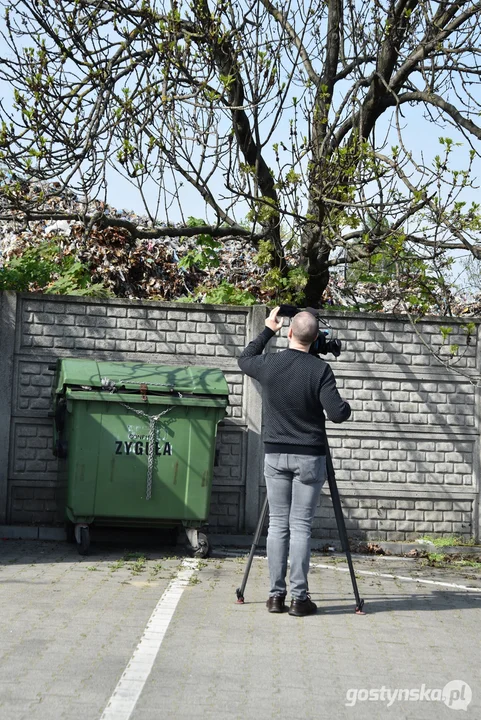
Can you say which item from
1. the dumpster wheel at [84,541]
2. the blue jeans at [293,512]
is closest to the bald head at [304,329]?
the blue jeans at [293,512]

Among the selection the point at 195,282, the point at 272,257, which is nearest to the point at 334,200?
the point at 272,257

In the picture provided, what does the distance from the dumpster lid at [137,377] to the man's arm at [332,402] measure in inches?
102

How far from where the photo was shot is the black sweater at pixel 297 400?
643cm

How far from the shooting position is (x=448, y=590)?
25.8 feet

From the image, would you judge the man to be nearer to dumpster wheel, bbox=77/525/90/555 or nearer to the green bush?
dumpster wheel, bbox=77/525/90/555

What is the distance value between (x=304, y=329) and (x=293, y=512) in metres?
1.19

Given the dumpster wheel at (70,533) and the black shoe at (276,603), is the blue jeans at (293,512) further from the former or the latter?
the dumpster wheel at (70,533)

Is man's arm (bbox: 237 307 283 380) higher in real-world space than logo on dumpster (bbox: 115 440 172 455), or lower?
higher

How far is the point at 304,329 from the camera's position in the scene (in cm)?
655

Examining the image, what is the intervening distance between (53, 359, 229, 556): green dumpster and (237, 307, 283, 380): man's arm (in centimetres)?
209

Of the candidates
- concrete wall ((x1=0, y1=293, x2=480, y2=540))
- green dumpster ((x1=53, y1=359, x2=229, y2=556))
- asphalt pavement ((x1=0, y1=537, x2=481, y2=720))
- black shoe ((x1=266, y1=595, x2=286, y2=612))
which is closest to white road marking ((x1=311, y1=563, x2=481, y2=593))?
asphalt pavement ((x1=0, y1=537, x2=481, y2=720))

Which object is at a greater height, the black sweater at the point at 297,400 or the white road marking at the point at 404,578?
the black sweater at the point at 297,400

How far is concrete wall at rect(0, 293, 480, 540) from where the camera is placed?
9.60 m

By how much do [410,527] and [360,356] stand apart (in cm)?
178
